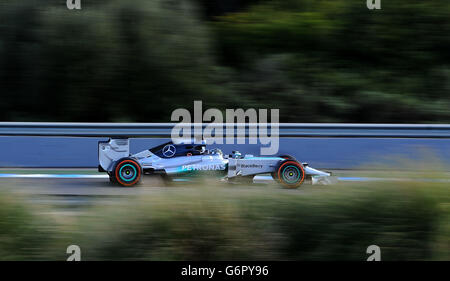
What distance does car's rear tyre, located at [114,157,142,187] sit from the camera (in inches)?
349

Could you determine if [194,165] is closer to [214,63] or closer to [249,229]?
[249,229]

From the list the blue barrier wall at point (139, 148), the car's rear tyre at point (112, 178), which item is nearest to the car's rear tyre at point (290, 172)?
the blue barrier wall at point (139, 148)

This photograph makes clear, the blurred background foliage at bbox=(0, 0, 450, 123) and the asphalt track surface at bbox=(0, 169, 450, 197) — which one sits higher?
the blurred background foliage at bbox=(0, 0, 450, 123)

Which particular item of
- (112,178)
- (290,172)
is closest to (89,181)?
(112,178)

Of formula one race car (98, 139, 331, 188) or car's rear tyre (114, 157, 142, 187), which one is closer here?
formula one race car (98, 139, 331, 188)

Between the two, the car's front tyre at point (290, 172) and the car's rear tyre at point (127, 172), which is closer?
the car's front tyre at point (290, 172)

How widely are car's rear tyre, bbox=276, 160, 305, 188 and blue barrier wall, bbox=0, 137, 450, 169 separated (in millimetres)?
1506

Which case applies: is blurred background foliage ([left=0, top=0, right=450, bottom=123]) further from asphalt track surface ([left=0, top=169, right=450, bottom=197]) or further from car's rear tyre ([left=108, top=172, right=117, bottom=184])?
car's rear tyre ([left=108, top=172, right=117, bottom=184])

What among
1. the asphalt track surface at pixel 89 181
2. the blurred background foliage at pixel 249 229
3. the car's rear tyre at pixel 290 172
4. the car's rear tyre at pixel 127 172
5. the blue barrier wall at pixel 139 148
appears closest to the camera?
the blurred background foliage at pixel 249 229

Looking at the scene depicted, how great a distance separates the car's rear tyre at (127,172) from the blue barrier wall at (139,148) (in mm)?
1263

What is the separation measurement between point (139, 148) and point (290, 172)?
9.48ft

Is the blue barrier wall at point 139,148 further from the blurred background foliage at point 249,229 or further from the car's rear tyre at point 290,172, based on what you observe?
the blurred background foliage at point 249,229

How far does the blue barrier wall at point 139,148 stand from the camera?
33.1ft

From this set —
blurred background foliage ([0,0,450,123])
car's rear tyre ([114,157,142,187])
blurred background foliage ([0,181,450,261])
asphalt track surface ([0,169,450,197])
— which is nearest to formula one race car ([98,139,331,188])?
car's rear tyre ([114,157,142,187])
